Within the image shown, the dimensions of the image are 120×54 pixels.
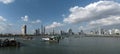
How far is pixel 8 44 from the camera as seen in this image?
89250 mm

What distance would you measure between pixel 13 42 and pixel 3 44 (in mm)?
6398

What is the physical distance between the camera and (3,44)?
86.1 metres

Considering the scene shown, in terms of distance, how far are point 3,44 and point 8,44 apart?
3.54 meters

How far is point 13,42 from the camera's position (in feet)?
300

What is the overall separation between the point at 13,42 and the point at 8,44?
3033 mm
